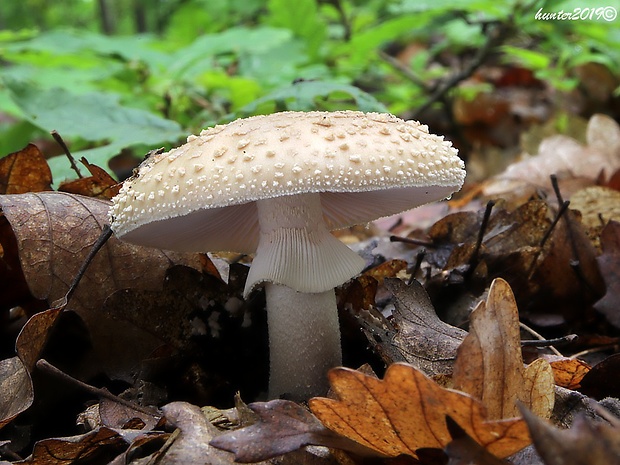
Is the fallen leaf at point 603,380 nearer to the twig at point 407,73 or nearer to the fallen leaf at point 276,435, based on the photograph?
the fallen leaf at point 276,435

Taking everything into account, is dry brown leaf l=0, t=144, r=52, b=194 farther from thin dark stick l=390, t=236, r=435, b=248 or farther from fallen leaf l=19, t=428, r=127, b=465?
thin dark stick l=390, t=236, r=435, b=248

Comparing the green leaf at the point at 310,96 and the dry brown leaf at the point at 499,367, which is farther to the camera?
the green leaf at the point at 310,96

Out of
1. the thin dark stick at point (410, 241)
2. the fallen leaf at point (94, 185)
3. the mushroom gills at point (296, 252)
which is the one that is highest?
the fallen leaf at point (94, 185)

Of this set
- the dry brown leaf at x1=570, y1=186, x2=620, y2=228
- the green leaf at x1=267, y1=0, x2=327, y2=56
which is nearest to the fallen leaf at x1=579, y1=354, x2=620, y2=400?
the dry brown leaf at x1=570, y1=186, x2=620, y2=228

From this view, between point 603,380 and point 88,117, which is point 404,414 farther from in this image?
point 88,117

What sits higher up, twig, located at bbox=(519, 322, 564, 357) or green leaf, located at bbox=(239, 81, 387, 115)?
green leaf, located at bbox=(239, 81, 387, 115)

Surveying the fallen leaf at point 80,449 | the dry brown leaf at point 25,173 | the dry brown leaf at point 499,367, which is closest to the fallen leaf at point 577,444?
the dry brown leaf at point 499,367
